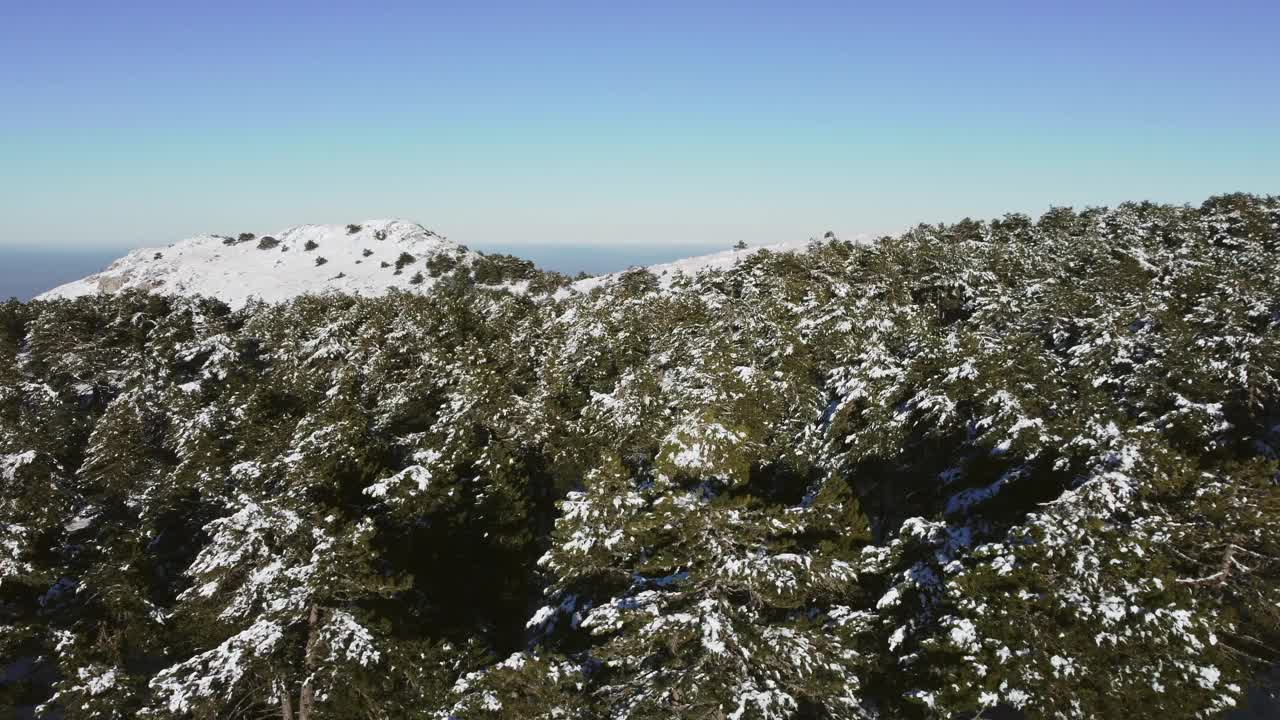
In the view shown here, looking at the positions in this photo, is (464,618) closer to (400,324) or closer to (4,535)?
(4,535)

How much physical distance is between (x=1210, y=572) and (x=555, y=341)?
112ft

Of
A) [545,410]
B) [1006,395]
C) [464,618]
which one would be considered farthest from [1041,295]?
[464,618]

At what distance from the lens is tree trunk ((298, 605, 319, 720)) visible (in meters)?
15.2

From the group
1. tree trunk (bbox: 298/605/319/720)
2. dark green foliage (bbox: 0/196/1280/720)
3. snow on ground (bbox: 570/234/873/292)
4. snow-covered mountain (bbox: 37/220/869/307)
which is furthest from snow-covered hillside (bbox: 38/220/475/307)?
tree trunk (bbox: 298/605/319/720)

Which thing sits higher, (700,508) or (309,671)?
(700,508)

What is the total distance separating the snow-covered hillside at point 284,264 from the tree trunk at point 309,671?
88.8m

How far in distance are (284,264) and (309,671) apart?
381 ft

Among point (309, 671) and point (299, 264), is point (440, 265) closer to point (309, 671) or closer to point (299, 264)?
point (299, 264)

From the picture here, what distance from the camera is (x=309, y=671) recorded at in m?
15.3

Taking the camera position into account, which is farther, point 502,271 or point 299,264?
point 299,264

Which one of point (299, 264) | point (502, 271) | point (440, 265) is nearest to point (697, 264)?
point (502, 271)

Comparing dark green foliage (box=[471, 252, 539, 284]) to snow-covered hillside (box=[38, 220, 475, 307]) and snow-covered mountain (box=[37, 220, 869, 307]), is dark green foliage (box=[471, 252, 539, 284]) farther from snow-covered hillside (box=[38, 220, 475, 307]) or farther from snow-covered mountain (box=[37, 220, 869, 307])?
snow-covered hillside (box=[38, 220, 475, 307])

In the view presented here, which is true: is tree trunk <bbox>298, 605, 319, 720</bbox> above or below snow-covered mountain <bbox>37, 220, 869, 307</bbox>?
below

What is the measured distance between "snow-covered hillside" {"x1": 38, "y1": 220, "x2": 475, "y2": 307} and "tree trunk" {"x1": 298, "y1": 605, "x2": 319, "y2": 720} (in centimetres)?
8879
